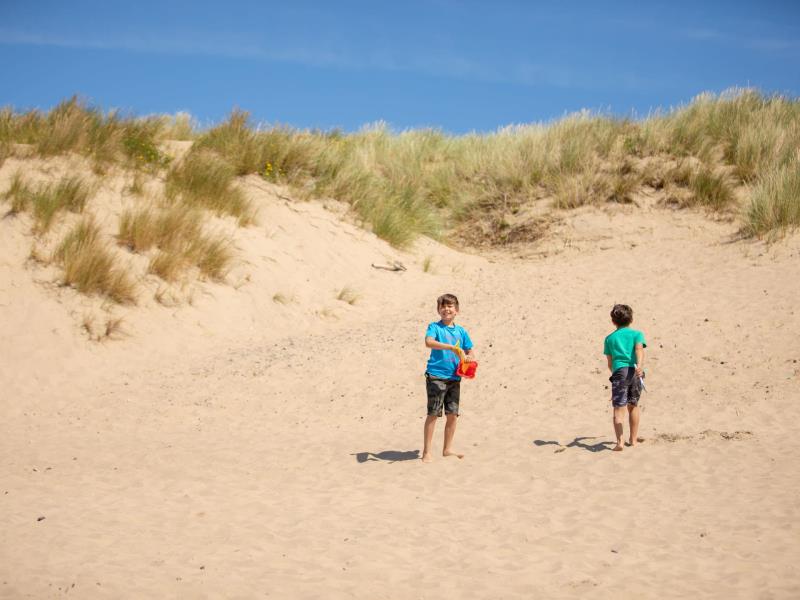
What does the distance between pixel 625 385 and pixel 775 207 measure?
808 centimetres

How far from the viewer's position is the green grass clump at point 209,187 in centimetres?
1433

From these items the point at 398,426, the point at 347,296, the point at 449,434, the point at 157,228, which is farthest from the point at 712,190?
the point at 449,434

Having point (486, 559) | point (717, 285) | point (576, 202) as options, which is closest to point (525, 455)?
point (486, 559)

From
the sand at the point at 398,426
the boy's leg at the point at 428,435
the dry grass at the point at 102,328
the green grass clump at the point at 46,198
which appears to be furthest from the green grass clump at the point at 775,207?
the green grass clump at the point at 46,198

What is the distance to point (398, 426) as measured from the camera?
9211mm

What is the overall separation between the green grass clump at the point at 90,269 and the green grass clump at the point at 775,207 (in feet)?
33.4

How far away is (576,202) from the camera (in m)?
17.1

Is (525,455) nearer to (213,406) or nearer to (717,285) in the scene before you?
Answer: (213,406)

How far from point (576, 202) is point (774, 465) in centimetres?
1089

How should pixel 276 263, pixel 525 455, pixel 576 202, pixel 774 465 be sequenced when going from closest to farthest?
pixel 774 465 → pixel 525 455 → pixel 276 263 → pixel 576 202

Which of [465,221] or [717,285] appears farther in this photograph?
[465,221]

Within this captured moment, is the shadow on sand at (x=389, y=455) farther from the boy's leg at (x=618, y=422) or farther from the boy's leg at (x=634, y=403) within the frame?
the boy's leg at (x=634, y=403)

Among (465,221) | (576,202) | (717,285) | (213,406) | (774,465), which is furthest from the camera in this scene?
(465,221)

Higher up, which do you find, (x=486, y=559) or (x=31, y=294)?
(x=31, y=294)
